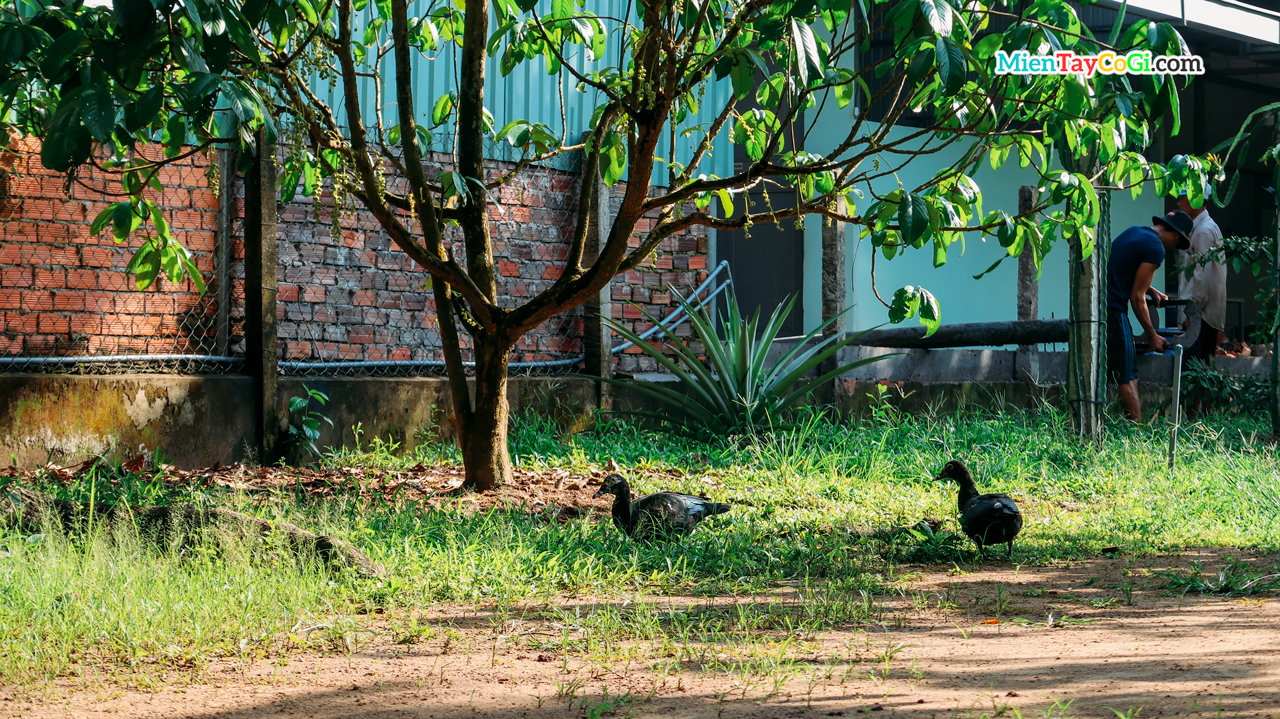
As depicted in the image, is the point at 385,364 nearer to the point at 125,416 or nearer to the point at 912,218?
the point at 125,416

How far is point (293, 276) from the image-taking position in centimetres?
576

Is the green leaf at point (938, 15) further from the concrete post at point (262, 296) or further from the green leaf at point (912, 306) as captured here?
the concrete post at point (262, 296)

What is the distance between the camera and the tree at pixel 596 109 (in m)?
2.46

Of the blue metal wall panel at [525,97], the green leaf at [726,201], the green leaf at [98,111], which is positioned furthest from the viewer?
the blue metal wall panel at [525,97]

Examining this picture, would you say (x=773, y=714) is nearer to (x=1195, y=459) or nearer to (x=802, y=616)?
(x=802, y=616)

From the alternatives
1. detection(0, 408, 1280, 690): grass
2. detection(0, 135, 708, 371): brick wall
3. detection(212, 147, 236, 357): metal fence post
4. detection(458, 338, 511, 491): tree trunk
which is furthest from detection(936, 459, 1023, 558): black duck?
detection(212, 147, 236, 357): metal fence post

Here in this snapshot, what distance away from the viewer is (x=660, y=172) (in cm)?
714

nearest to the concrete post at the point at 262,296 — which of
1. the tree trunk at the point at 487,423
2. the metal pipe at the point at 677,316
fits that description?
the tree trunk at the point at 487,423

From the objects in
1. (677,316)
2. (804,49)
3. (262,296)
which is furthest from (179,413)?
(804,49)

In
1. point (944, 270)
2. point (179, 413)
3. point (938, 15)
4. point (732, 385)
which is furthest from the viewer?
point (944, 270)

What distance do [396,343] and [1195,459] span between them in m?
4.44

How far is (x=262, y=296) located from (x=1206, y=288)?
7375mm

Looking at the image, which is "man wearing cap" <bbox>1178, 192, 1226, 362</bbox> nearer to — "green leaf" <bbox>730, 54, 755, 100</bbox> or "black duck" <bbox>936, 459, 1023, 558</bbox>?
"black duck" <bbox>936, 459, 1023, 558</bbox>

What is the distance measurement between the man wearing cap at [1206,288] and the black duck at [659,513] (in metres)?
6.35
